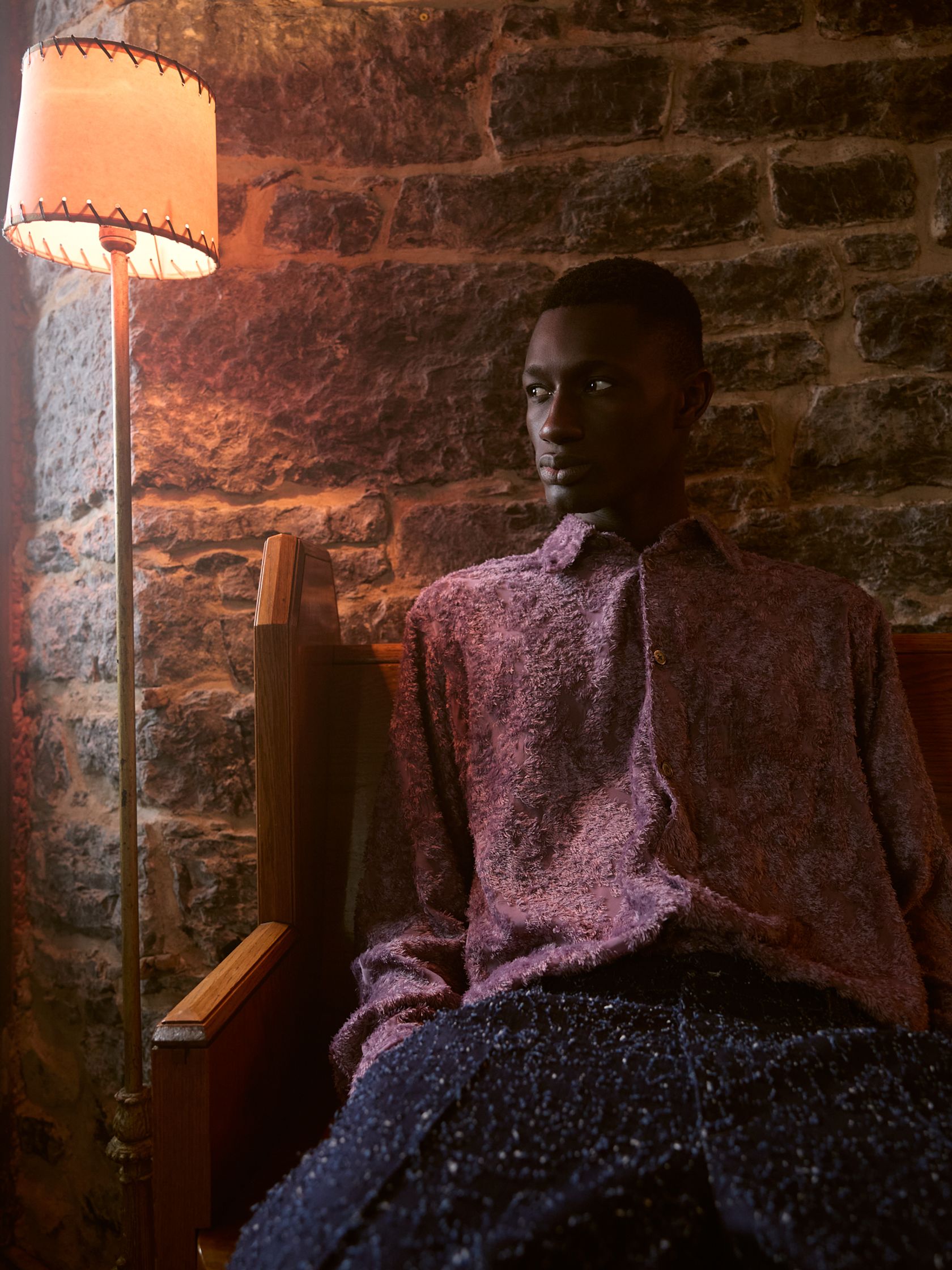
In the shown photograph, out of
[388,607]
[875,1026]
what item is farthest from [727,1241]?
[388,607]

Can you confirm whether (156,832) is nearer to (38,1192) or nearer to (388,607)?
(388,607)

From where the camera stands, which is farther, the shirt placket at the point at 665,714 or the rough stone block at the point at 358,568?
the rough stone block at the point at 358,568

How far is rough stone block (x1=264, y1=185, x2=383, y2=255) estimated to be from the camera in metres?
1.69

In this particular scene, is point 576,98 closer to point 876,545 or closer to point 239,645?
point 876,545

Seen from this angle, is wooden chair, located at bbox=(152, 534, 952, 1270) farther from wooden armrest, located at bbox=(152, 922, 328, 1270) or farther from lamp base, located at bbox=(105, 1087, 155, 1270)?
lamp base, located at bbox=(105, 1087, 155, 1270)

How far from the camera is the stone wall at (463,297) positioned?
1635mm

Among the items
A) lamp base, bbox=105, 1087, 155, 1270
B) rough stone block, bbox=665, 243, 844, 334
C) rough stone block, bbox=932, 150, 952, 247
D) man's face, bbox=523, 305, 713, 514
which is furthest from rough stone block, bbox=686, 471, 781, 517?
lamp base, bbox=105, 1087, 155, 1270

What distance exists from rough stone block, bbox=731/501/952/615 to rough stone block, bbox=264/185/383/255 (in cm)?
84

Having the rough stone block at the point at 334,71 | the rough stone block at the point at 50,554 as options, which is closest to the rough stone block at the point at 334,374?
the rough stone block at the point at 334,71

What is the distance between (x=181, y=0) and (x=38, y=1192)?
89.4 inches

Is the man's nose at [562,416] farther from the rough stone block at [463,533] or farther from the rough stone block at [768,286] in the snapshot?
the rough stone block at [768,286]

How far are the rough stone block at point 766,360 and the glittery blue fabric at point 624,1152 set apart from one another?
110cm

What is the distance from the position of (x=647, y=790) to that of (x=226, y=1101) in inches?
22.9

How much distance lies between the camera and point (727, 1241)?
70cm
